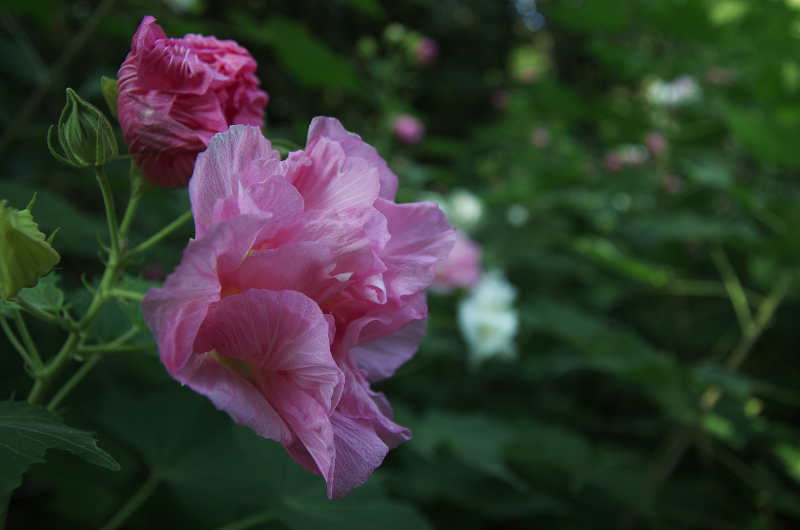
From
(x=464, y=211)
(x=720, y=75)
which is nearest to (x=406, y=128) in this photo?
(x=464, y=211)

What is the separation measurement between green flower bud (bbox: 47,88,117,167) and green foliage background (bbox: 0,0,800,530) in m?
0.12

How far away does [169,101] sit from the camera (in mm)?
454

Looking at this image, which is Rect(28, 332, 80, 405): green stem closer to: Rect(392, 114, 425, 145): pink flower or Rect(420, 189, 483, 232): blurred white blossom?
Rect(420, 189, 483, 232): blurred white blossom

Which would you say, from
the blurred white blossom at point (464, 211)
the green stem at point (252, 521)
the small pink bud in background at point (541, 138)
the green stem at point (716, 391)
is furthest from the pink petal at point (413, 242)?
the small pink bud in background at point (541, 138)

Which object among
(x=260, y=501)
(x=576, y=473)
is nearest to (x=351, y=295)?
(x=260, y=501)

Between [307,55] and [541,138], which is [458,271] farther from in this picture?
[541,138]

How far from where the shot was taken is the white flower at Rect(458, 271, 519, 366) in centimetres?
178

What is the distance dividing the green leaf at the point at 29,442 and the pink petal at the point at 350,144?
0.94 ft

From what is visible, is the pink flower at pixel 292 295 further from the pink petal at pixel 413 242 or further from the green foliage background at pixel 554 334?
the green foliage background at pixel 554 334

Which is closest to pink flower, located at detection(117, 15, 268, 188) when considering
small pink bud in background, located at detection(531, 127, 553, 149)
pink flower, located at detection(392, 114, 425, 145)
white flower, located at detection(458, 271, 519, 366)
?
white flower, located at detection(458, 271, 519, 366)

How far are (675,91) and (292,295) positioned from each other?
236 centimetres

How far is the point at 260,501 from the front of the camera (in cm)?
83

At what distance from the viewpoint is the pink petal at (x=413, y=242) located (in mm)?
475

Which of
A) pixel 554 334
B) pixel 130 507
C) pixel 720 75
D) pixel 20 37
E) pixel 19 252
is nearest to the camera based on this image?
pixel 19 252
